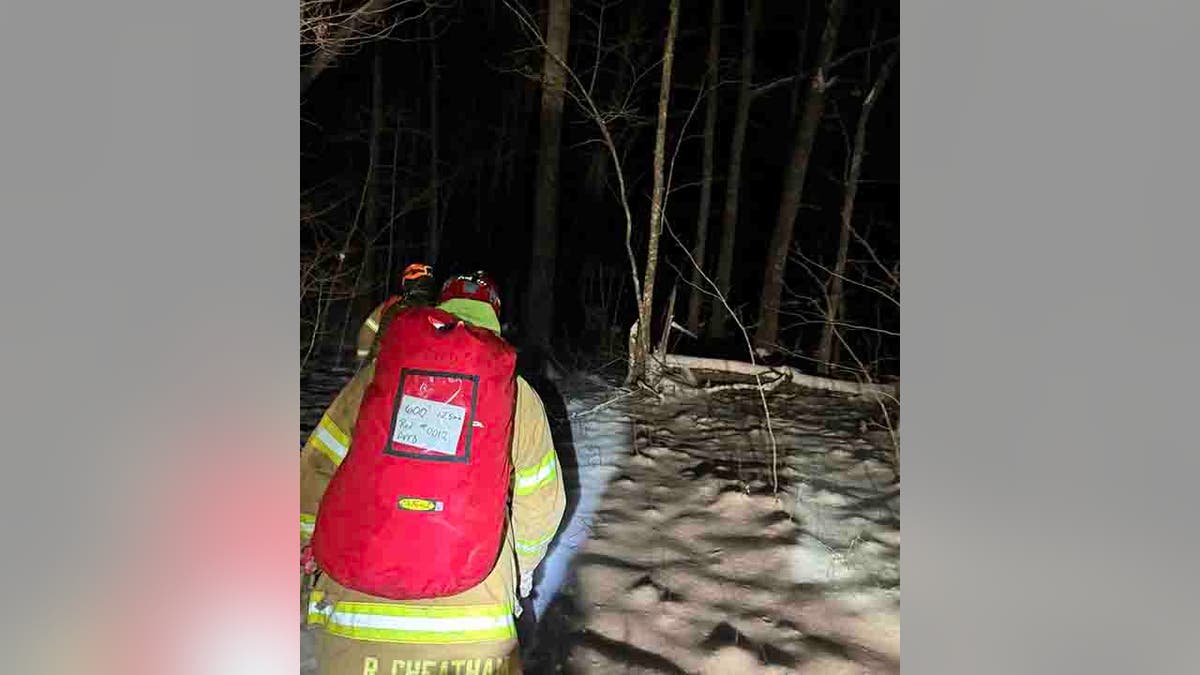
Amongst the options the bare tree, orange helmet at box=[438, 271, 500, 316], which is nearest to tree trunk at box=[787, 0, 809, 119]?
the bare tree

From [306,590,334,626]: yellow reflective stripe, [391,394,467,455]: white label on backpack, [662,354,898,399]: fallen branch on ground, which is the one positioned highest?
[391,394,467,455]: white label on backpack

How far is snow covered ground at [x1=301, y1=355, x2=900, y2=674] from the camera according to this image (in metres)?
3.03

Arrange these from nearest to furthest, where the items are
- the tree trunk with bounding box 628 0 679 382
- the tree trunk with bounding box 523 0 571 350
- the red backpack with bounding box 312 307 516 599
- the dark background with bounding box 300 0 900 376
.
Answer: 1. the red backpack with bounding box 312 307 516 599
2. the tree trunk with bounding box 628 0 679 382
3. the tree trunk with bounding box 523 0 571 350
4. the dark background with bounding box 300 0 900 376

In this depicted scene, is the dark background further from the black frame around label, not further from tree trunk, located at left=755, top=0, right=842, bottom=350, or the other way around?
the black frame around label

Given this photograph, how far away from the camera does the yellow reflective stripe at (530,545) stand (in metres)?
2.04

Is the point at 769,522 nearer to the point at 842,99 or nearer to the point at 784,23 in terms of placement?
the point at 842,99

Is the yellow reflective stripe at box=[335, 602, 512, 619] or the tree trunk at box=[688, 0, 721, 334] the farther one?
the tree trunk at box=[688, 0, 721, 334]

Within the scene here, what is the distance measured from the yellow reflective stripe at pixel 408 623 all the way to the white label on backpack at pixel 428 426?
43 cm

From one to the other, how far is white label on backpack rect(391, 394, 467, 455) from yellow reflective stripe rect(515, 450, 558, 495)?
0.49 m

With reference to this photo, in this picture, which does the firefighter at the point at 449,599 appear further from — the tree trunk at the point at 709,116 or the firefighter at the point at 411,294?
the tree trunk at the point at 709,116

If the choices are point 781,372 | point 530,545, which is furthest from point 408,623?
point 781,372

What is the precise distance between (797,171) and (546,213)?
3.98m
